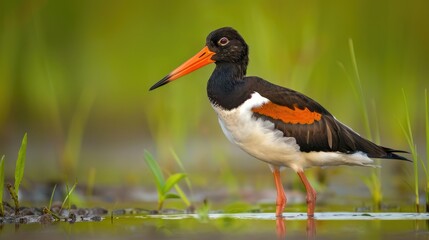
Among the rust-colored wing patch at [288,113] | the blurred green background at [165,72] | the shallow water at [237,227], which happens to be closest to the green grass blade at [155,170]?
the shallow water at [237,227]

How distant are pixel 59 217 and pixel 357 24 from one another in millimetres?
8049

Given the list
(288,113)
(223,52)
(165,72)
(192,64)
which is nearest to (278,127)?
(288,113)

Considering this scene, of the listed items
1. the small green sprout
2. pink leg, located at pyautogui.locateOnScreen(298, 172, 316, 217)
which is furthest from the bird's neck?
the small green sprout

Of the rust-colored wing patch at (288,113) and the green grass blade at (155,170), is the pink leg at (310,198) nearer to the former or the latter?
the rust-colored wing patch at (288,113)

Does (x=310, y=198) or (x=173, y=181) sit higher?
(x=173, y=181)

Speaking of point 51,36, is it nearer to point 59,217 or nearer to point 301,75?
point 301,75

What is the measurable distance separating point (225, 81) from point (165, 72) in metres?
5.60

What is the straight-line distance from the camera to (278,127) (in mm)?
10430

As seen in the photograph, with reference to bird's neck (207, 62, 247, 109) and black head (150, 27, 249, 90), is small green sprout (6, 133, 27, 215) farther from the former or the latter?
black head (150, 27, 249, 90)

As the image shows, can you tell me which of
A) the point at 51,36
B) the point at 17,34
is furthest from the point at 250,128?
the point at 51,36

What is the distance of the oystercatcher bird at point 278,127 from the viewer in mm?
10352

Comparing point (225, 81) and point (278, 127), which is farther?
point (225, 81)

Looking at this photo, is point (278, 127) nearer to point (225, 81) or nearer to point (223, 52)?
point (225, 81)

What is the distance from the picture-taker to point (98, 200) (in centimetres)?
1170
